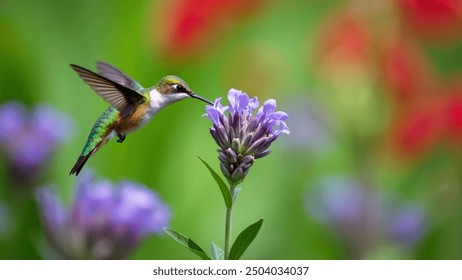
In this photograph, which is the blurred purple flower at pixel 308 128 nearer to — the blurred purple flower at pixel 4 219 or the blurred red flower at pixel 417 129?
the blurred red flower at pixel 417 129

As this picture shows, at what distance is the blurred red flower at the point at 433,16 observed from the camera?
1.23 metres

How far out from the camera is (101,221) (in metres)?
0.81

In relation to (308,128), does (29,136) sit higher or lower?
lower

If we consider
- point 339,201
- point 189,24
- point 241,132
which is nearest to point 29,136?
point 189,24

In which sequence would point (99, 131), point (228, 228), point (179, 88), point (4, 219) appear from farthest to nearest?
point (4, 219) → point (99, 131) → point (179, 88) → point (228, 228)

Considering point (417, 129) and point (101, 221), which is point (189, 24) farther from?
point (101, 221)

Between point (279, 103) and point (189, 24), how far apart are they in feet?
0.82

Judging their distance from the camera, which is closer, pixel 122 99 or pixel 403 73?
pixel 122 99

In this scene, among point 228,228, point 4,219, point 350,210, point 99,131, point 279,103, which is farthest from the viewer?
point 279,103

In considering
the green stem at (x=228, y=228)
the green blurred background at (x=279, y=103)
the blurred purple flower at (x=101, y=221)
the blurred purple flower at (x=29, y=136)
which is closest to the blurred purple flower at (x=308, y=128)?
the green blurred background at (x=279, y=103)

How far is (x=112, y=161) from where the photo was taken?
3.91ft

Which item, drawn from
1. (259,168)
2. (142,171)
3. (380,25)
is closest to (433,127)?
(380,25)

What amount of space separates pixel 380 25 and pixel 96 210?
56 cm

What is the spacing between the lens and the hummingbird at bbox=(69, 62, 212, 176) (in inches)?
27.0
